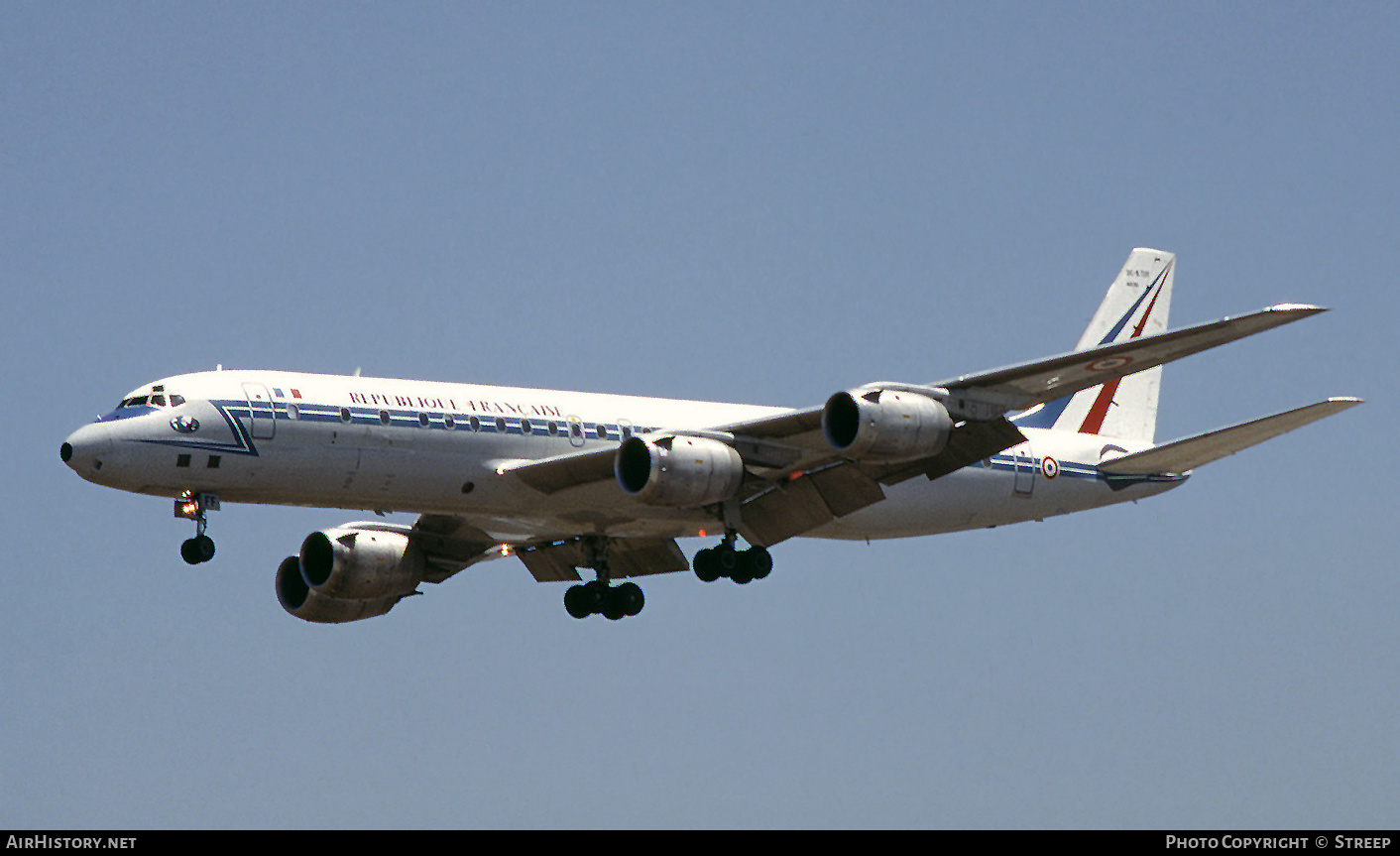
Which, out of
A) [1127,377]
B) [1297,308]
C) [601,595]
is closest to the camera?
[1297,308]

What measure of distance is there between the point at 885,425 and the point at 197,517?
46.0 feet

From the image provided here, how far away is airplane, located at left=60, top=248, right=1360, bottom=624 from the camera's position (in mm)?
38062

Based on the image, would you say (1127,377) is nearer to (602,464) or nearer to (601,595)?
(601,595)

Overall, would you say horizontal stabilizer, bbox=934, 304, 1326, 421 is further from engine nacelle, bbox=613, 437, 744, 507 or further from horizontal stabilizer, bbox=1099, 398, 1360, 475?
engine nacelle, bbox=613, 437, 744, 507

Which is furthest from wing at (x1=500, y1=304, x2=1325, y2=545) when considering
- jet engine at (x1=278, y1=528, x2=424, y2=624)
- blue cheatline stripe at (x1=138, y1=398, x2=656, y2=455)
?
jet engine at (x1=278, y1=528, x2=424, y2=624)

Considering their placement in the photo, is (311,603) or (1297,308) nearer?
(1297,308)

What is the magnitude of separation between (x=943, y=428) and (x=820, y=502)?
13.7ft

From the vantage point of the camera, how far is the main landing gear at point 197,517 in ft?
126

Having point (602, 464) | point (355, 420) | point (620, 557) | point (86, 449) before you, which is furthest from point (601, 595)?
point (86, 449)

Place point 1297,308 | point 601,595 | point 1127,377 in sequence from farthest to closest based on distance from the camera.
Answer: point 1127,377 → point 601,595 → point 1297,308

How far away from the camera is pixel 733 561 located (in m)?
42.5

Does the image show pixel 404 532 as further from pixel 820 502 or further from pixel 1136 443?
pixel 1136 443

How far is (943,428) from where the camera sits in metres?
38.6

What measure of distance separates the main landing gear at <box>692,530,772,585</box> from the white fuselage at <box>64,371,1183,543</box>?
1024 millimetres
